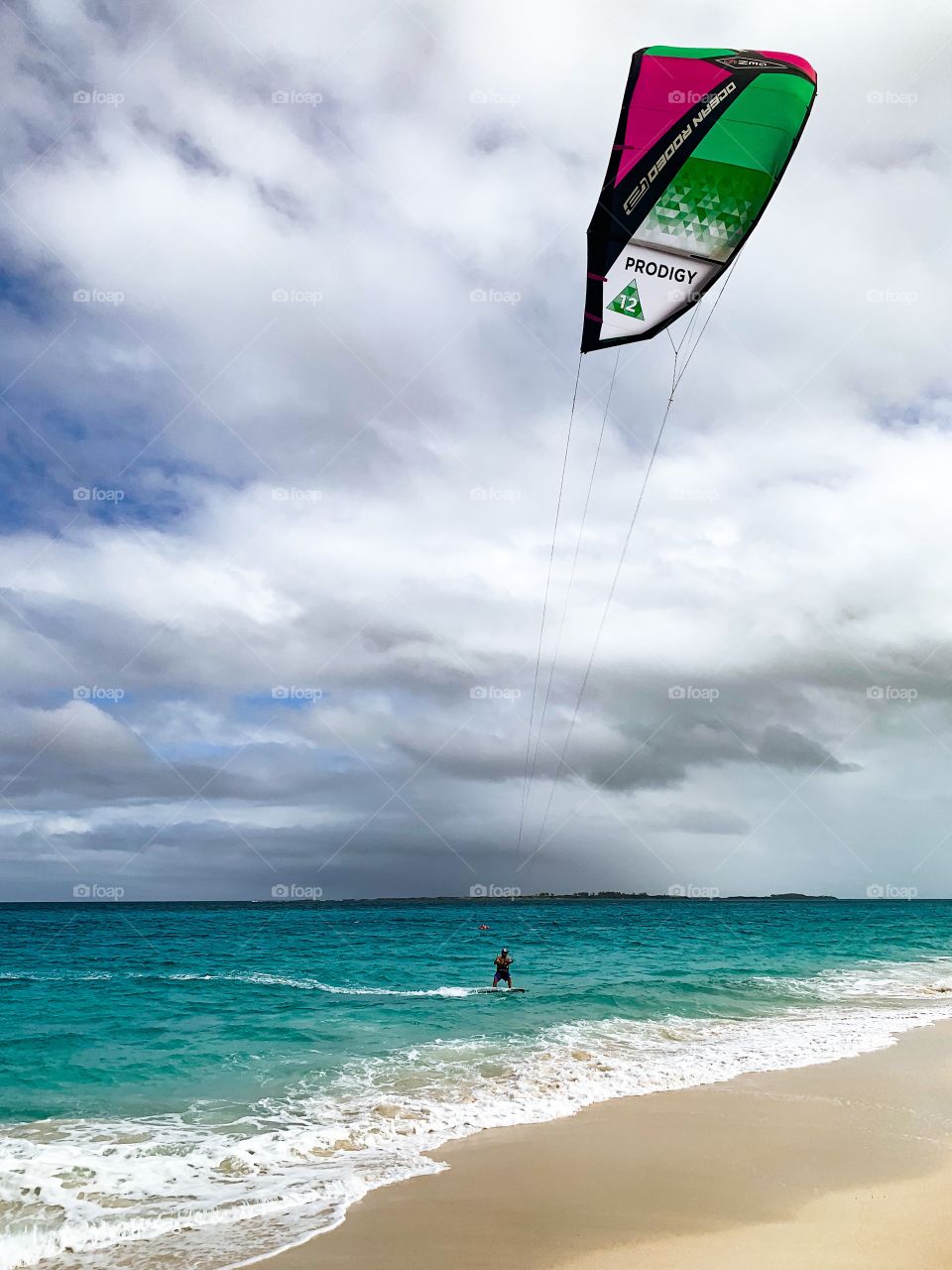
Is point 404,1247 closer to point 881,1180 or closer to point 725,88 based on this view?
point 881,1180

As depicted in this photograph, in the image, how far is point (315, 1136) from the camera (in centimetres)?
973

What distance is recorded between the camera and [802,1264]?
610 centimetres

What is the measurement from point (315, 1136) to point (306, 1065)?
488 centimetres

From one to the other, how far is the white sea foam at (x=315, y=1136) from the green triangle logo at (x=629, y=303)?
943 cm

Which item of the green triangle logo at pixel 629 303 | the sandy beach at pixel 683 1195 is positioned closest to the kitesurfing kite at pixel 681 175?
the green triangle logo at pixel 629 303

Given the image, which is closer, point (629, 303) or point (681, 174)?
point (629, 303)

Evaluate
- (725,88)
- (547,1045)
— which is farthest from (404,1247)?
(725,88)

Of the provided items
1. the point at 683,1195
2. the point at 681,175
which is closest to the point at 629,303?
the point at 681,175

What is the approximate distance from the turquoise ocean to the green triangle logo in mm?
9467

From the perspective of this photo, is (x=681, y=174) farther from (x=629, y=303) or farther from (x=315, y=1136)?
(x=315, y=1136)

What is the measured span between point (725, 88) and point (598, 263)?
7.98 feet

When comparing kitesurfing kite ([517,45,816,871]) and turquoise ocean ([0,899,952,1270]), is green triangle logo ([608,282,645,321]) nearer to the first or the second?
kitesurfing kite ([517,45,816,871])

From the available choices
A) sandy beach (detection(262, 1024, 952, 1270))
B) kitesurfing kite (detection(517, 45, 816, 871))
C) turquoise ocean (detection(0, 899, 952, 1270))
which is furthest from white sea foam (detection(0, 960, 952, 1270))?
kitesurfing kite (detection(517, 45, 816, 871))

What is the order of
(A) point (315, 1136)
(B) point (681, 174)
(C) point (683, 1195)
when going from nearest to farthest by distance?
(C) point (683, 1195)
(B) point (681, 174)
(A) point (315, 1136)
